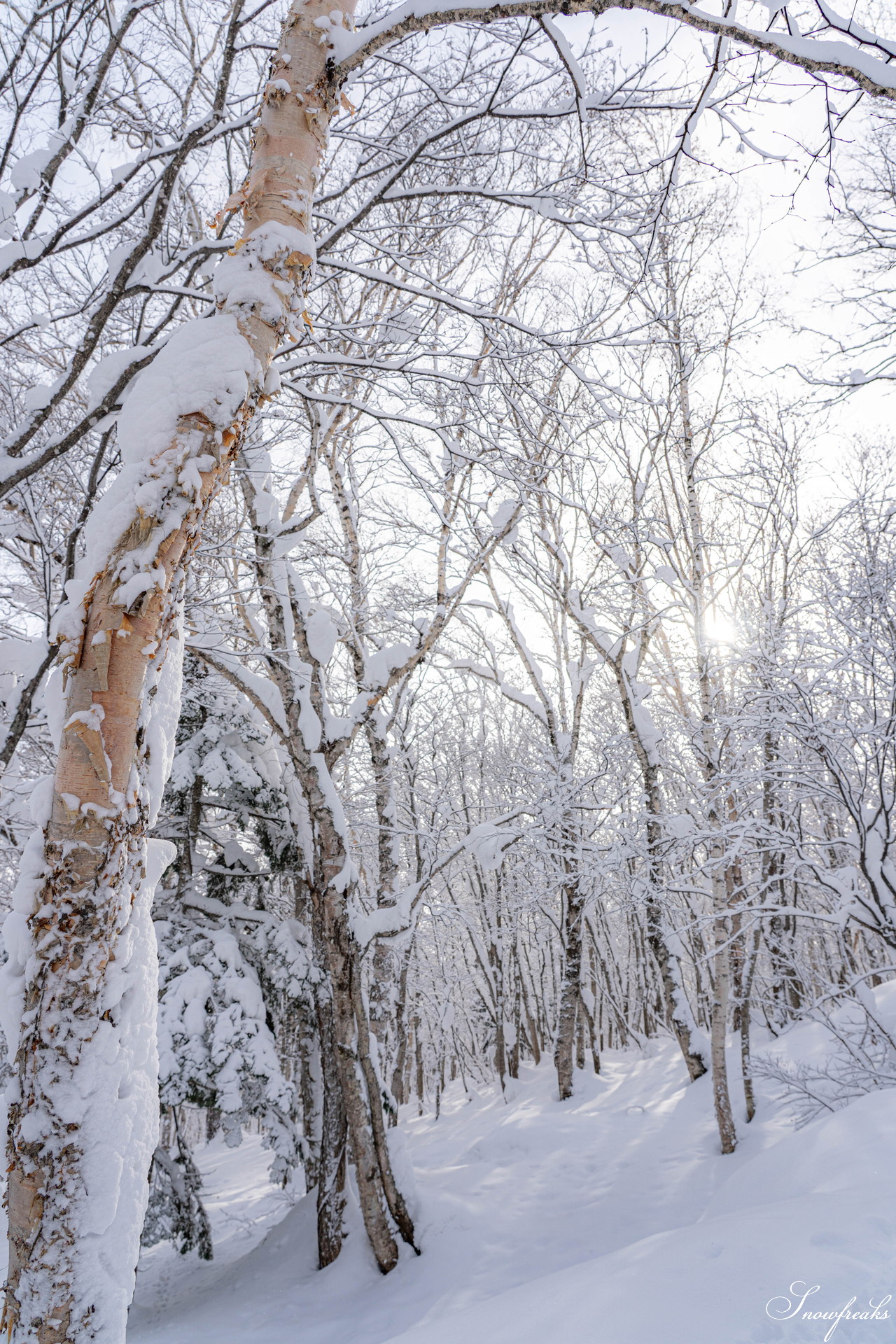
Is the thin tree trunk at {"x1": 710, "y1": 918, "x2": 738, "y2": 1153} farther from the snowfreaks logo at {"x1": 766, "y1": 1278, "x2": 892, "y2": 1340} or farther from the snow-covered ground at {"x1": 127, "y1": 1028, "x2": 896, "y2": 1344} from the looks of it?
the snowfreaks logo at {"x1": 766, "y1": 1278, "x2": 892, "y2": 1340}

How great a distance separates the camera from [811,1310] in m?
2.34

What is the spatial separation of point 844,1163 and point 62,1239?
421 centimetres

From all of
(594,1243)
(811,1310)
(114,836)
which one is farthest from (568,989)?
(114,836)

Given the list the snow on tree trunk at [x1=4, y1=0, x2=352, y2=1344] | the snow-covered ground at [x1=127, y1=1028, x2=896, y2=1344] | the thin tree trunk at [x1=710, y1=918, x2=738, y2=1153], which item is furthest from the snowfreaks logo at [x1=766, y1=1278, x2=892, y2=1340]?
the thin tree trunk at [x1=710, y1=918, x2=738, y2=1153]

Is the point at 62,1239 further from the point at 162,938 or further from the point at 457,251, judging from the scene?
the point at 457,251

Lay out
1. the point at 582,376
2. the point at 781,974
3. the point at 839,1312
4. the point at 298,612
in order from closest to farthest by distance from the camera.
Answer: the point at 839,1312 → the point at 582,376 → the point at 298,612 → the point at 781,974

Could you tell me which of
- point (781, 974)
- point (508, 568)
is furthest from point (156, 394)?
point (781, 974)

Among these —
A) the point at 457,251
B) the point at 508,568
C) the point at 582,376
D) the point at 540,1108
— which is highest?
the point at 457,251

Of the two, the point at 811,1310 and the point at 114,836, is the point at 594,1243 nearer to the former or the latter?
the point at 811,1310

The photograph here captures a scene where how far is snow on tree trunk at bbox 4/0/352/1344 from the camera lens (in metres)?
1.46

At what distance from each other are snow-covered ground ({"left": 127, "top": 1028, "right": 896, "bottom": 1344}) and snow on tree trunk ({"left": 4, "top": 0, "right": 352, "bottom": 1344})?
2.17 metres

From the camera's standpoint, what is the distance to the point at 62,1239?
1.44m

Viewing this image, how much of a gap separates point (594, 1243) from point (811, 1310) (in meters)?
4.72

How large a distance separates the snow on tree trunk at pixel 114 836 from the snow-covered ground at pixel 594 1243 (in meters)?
2.17
